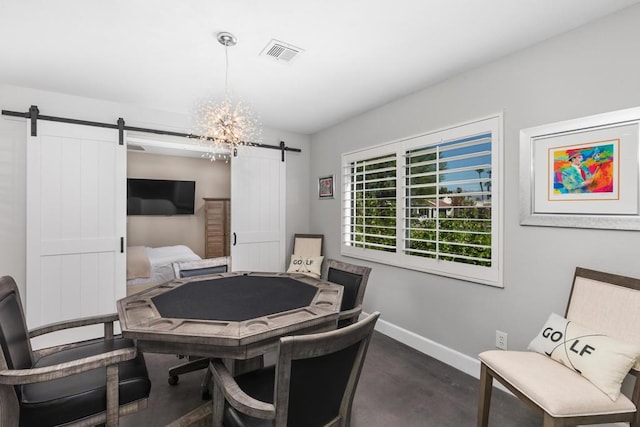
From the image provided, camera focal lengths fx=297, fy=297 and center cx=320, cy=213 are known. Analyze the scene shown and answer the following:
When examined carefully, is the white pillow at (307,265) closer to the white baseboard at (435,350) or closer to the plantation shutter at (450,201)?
the white baseboard at (435,350)

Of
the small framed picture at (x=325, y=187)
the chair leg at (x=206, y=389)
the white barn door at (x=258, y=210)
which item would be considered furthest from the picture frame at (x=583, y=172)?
the white barn door at (x=258, y=210)

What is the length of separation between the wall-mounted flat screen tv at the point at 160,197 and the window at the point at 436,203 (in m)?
4.00

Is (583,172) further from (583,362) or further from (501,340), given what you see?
(501,340)

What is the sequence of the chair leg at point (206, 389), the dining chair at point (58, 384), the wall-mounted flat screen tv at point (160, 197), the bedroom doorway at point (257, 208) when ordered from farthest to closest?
the wall-mounted flat screen tv at point (160, 197) → the bedroom doorway at point (257, 208) → the chair leg at point (206, 389) → the dining chair at point (58, 384)

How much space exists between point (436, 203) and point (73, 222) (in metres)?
3.67

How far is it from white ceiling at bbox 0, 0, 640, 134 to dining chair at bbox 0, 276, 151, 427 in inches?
66.3

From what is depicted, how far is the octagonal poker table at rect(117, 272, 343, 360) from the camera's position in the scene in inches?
55.4

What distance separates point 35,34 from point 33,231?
185 cm

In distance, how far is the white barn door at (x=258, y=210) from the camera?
398cm

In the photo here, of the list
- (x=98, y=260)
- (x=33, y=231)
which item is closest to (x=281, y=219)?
(x=98, y=260)

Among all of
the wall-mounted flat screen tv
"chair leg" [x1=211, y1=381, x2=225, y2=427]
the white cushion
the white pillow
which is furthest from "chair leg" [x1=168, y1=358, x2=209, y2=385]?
the wall-mounted flat screen tv

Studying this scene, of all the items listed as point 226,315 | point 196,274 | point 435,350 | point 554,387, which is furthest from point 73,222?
point 554,387

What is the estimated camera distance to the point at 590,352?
152cm

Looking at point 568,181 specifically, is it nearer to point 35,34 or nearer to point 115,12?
point 115,12
